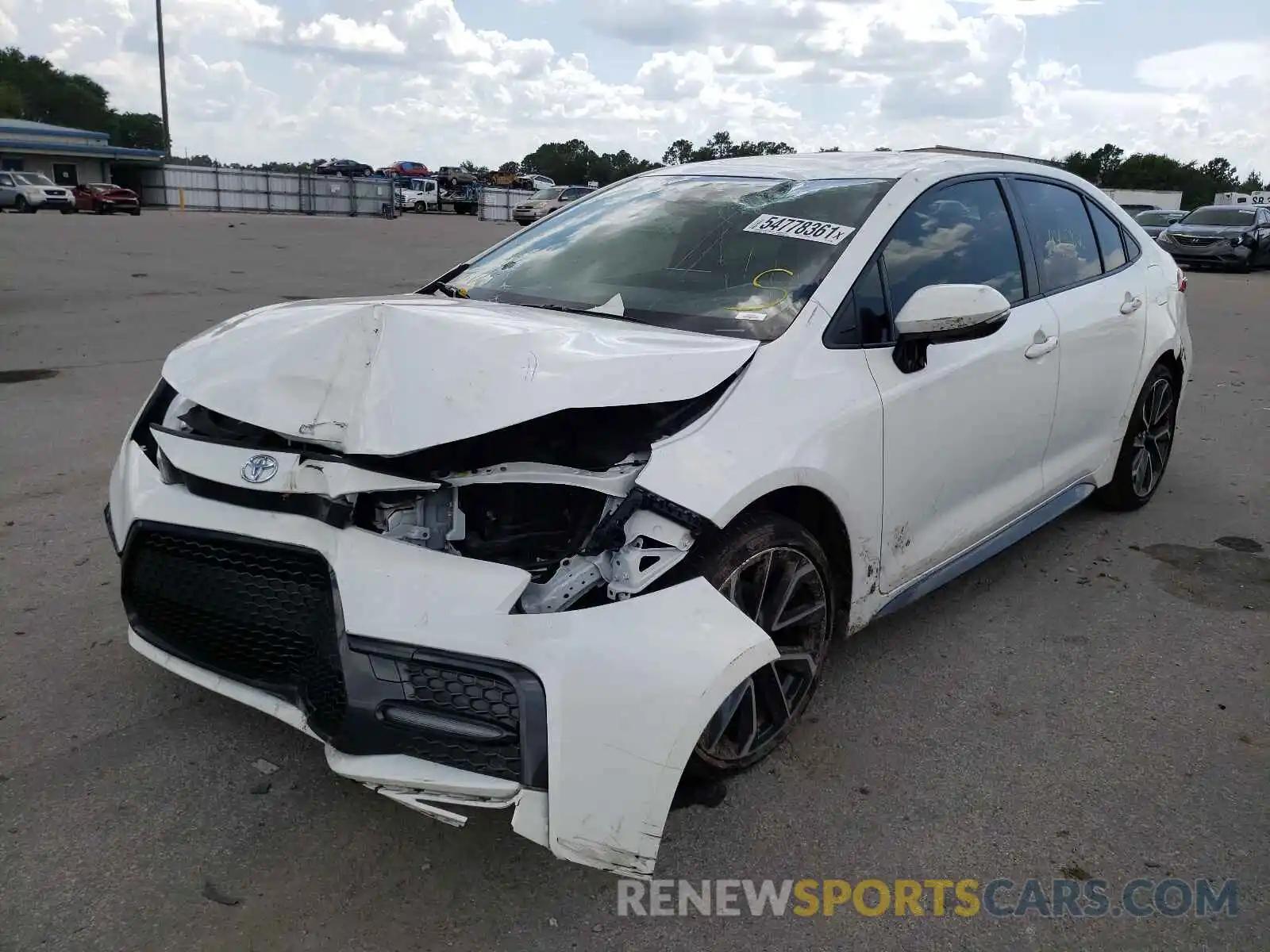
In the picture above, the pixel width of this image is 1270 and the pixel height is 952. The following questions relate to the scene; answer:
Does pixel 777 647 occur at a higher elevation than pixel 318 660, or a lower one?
lower

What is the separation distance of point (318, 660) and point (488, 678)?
453 mm

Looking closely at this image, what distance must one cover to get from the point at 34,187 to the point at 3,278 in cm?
2593

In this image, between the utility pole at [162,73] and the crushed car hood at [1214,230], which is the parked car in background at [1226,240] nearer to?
the crushed car hood at [1214,230]

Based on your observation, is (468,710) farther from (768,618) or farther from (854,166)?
(854,166)

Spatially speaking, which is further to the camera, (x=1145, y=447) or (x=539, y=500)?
(x=1145, y=447)

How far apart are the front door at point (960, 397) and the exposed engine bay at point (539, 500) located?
772 mm

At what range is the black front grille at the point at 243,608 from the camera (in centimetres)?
238

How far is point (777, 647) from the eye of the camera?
9.29 feet

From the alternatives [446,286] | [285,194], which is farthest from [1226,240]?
[285,194]

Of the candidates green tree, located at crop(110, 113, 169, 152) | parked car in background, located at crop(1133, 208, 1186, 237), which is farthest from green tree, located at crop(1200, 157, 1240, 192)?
green tree, located at crop(110, 113, 169, 152)

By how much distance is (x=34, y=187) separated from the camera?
35188mm

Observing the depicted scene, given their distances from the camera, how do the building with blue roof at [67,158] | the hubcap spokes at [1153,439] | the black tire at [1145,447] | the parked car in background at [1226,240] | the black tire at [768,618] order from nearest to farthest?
1. the black tire at [768,618]
2. the black tire at [1145,447]
3. the hubcap spokes at [1153,439]
4. the parked car in background at [1226,240]
5. the building with blue roof at [67,158]

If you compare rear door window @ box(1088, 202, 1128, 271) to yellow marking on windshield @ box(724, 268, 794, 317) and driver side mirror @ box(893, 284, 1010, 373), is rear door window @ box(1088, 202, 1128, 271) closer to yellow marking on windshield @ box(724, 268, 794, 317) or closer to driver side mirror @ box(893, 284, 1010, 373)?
driver side mirror @ box(893, 284, 1010, 373)

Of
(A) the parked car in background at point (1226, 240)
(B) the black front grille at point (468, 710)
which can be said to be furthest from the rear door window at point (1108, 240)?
(A) the parked car in background at point (1226, 240)
